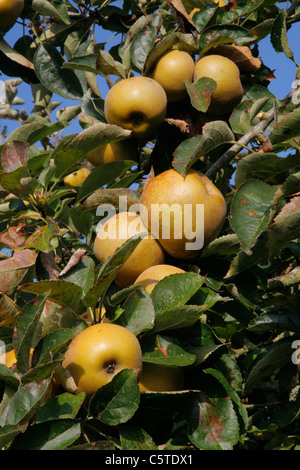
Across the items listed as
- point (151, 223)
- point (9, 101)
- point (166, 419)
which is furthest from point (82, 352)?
point (9, 101)

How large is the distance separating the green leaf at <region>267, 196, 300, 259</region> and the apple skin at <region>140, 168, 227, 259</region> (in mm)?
255

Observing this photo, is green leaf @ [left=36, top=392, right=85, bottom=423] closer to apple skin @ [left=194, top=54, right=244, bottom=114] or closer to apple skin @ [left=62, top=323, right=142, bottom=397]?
apple skin @ [left=62, top=323, right=142, bottom=397]

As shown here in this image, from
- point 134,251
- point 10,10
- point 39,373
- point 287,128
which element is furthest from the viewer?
point 10,10

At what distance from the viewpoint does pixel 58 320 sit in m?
1.30

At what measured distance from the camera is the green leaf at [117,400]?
3.65 feet

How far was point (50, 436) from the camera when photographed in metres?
1.07

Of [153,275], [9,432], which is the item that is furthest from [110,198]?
[9,432]

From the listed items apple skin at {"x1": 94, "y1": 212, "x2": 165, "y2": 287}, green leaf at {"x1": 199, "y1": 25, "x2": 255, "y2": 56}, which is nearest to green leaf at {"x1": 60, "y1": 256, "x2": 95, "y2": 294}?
apple skin at {"x1": 94, "y1": 212, "x2": 165, "y2": 287}

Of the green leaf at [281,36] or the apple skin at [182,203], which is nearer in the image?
the apple skin at [182,203]

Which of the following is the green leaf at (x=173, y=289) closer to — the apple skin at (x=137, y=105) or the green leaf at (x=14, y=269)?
the green leaf at (x=14, y=269)

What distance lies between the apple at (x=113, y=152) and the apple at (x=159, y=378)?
0.67 meters

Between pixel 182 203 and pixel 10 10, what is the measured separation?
1418 millimetres

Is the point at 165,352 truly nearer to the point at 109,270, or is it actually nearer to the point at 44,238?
the point at 109,270

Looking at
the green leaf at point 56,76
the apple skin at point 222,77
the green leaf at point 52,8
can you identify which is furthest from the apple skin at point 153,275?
the green leaf at point 52,8
